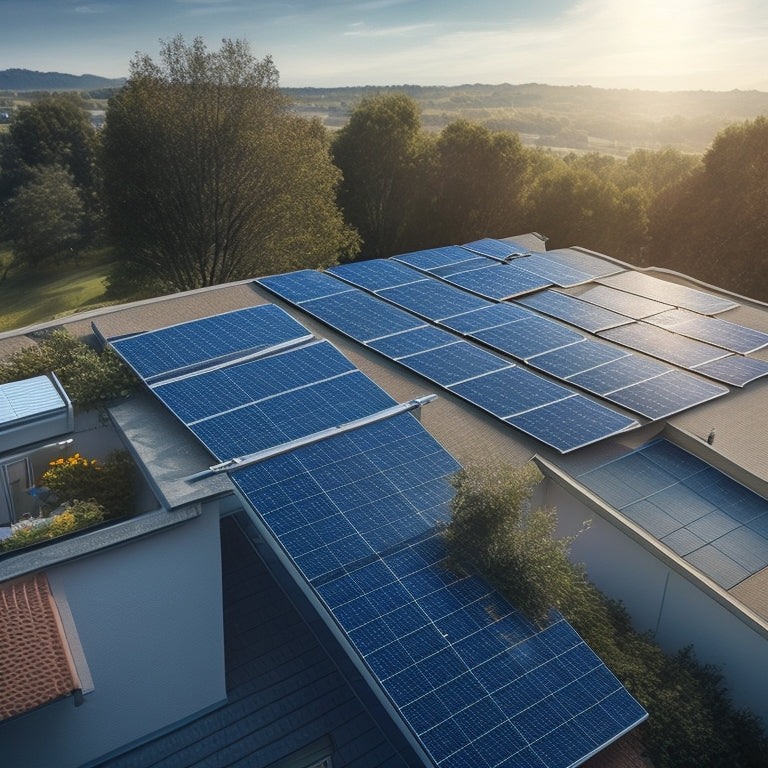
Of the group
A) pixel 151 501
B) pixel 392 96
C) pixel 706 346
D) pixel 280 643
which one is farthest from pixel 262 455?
pixel 392 96

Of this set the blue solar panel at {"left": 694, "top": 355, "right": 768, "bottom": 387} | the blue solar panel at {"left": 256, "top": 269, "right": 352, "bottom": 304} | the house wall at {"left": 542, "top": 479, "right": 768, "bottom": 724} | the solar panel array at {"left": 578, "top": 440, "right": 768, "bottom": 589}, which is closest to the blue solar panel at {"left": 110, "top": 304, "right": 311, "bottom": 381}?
the blue solar panel at {"left": 256, "top": 269, "right": 352, "bottom": 304}

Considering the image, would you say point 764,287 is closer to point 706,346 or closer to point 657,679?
point 706,346

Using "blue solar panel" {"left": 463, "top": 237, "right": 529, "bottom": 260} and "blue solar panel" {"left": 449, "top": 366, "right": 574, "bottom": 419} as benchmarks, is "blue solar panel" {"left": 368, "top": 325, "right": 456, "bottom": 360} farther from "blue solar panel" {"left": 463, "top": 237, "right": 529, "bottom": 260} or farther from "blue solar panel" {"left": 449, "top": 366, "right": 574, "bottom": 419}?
"blue solar panel" {"left": 463, "top": 237, "right": 529, "bottom": 260}

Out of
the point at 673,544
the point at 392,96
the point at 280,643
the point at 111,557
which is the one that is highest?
the point at 392,96

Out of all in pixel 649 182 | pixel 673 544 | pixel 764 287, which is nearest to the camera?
pixel 673 544

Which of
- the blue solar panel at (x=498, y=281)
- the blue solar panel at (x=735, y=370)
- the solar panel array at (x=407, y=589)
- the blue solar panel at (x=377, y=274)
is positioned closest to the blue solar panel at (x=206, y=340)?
the solar panel array at (x=407, y=589)

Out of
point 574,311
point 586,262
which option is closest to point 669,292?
point 586,262
